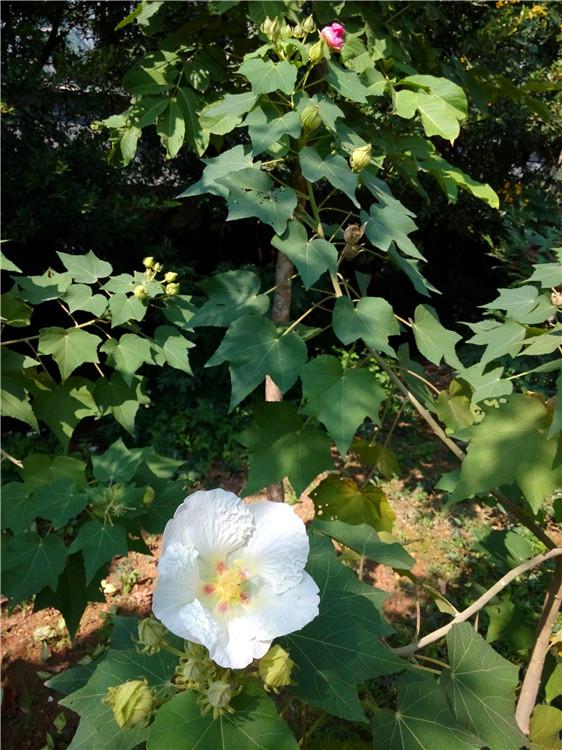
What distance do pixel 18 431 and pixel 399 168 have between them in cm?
294

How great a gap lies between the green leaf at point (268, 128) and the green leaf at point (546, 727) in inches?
53.5

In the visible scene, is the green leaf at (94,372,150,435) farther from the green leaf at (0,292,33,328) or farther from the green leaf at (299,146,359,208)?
the green leaf at (299,146,359,208)

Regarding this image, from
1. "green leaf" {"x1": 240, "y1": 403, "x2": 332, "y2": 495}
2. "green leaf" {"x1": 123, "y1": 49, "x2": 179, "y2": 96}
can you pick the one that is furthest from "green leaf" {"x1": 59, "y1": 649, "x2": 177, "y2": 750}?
"green leaf" {"x1": 123, "y1": 49, "x2": 179, "y2": 96}

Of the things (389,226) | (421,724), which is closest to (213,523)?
(421,724)

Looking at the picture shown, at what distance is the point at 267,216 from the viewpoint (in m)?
1.33

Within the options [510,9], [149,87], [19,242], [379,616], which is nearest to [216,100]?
[149,87]

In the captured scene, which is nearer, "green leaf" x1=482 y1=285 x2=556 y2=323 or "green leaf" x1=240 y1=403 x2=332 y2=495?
"green leaf" x1=482 y1=285 x2=556 y2=323

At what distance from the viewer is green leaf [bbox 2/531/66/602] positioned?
1.30 metres

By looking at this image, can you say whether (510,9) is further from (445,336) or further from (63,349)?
(63,349)

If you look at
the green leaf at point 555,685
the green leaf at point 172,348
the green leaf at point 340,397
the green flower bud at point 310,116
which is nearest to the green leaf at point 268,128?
the green flower bud at point 310,116

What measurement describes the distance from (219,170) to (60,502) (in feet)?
2.91

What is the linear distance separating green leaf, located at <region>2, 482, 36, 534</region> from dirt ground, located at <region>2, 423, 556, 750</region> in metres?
0.38

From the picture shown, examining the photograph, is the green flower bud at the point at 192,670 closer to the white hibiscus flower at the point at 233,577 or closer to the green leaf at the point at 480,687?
the white hibiscus flower at the point at 233,577

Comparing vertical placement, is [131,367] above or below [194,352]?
above
